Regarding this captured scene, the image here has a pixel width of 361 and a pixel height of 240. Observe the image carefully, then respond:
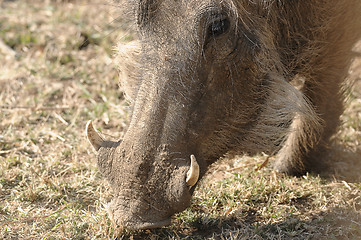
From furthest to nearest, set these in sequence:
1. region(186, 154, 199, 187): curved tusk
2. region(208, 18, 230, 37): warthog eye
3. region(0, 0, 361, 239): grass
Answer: region(0, 0, 361, 239): grass
region(208, 18, 230, 37): warthog eye
region(186, 154, 199, 187): curved tusk

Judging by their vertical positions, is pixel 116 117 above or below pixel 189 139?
below

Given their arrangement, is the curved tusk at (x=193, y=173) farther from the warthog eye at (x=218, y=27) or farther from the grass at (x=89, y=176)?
the warthog eye at (x=218, y=27)

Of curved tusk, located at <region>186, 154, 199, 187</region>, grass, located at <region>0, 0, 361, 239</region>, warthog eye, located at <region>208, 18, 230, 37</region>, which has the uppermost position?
warthog eye, located at <region>208, 18, 230, 37</region>

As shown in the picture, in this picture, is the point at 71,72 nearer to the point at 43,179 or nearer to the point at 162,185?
the point at 43,179

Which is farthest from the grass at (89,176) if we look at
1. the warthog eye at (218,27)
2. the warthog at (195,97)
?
the warthog eye at (218,27)

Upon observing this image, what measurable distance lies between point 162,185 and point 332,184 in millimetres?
1260

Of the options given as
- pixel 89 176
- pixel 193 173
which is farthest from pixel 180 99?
pixel 89 176

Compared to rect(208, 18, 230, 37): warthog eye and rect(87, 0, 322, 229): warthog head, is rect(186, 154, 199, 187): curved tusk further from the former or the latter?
rect(208, 18, 230, 37): warthog eye

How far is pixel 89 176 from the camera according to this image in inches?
123

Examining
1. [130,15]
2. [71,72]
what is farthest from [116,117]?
[130,15]

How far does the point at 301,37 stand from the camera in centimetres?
271

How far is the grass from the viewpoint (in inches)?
101

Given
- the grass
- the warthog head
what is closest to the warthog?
the warthog head

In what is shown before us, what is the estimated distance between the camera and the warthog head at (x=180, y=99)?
7.34 ft
